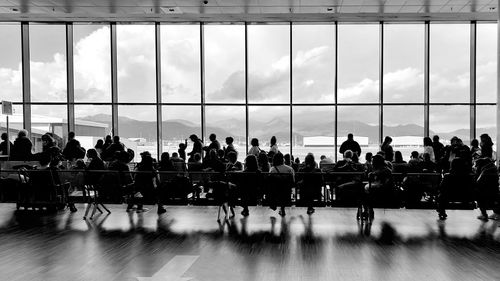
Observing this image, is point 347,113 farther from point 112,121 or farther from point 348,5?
point 112,121

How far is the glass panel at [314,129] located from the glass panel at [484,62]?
174 inches

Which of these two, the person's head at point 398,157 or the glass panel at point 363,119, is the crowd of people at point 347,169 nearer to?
the person's head at point 398,157

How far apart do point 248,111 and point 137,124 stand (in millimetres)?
3646

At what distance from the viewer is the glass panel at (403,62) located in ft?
39.2

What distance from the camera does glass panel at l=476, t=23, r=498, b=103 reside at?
11.8 meters

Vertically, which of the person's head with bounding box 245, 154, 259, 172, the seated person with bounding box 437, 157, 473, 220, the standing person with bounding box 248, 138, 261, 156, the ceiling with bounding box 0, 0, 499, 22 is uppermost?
the ceiling with bounding box 0, 0, 499, 22

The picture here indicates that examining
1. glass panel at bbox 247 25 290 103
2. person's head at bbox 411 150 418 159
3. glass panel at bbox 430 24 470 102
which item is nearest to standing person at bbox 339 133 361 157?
person's head at bbox 411 150 418 159

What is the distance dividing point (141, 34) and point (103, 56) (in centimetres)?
139

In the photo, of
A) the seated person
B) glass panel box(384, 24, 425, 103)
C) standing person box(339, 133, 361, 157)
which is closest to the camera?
the seated person

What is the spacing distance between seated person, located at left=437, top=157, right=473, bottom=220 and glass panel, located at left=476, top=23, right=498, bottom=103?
23.9 feet

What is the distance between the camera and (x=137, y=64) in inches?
489

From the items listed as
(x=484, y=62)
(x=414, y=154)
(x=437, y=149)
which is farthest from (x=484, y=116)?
(x=414, y=154)

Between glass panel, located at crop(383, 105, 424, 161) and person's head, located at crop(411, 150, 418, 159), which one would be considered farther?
glass panel, located at crop(383, 105, 424, 161)

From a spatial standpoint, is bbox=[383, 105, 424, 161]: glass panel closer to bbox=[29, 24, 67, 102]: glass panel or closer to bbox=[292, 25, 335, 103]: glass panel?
bbox=[292, 25, 335, 103]: glass panel
